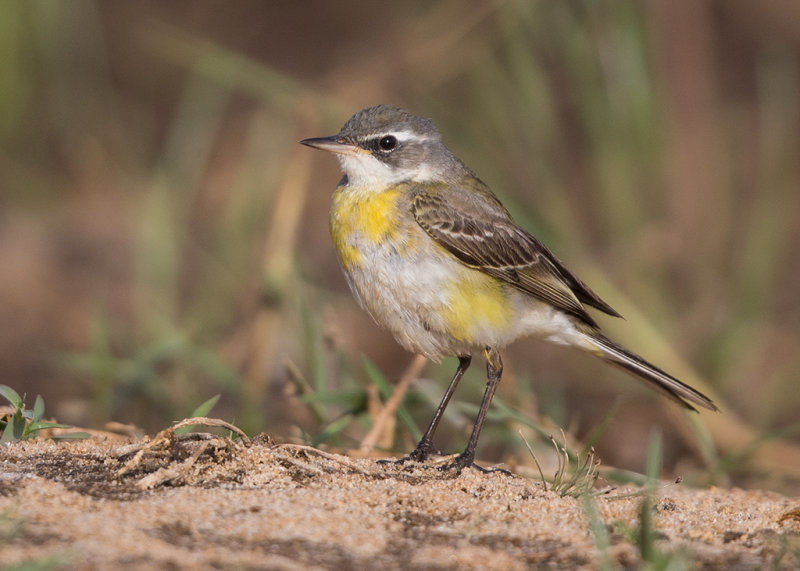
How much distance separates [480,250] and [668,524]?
2.28 metres

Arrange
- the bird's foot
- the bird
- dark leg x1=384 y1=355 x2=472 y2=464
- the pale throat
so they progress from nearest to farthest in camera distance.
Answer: the bird's foot → dark leg x1=384 y1=355 x2=472 y2=464 → the bird → the pale throat

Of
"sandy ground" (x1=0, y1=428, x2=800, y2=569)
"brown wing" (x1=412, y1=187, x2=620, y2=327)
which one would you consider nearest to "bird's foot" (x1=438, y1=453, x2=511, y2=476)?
"sandy ground" (x1=0, y1=428, x2=800, y2=569)

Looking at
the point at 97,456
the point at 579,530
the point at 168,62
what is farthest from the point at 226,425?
the point at 168,62

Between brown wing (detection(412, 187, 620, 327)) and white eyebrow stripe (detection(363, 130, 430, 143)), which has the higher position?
white eyebrow stripe (detection(363, 130, 430, 143))

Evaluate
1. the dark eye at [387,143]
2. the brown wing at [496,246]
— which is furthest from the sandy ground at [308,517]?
the dark eye at [387,143]

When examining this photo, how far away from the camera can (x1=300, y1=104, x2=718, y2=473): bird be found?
5.77 m

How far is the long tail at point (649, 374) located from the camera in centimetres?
607

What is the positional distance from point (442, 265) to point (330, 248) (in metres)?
7.97

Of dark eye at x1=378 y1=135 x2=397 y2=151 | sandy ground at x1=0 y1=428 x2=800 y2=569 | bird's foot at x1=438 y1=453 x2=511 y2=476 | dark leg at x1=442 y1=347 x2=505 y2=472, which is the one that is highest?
dark eye at x1=378 y1=135 x2=397 y2=151

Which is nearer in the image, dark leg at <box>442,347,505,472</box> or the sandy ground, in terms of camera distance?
the sandy ground

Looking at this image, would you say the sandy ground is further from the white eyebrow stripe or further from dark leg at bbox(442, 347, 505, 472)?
the white eyebrow stripe

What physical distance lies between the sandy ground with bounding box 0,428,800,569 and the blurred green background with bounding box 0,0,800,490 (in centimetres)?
136

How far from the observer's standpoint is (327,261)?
13.4m

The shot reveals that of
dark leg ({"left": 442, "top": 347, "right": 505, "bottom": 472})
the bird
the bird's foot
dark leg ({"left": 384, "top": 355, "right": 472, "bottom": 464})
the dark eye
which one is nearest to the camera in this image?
the bird's foot
